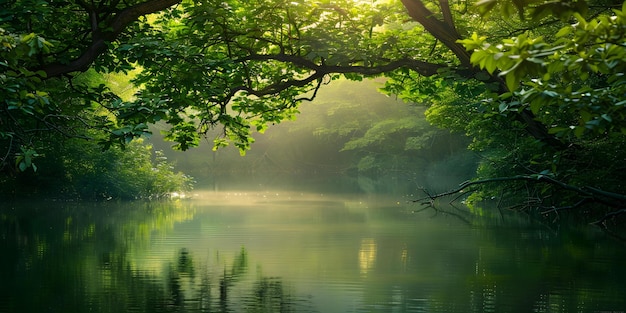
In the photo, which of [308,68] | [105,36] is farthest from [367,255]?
[105,36]

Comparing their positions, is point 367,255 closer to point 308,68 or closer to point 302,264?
point 302,264

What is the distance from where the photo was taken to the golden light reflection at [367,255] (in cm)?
1208

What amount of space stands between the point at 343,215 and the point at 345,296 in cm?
1233

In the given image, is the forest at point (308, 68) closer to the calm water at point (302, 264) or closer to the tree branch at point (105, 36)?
the tree branch at point (105, 36)

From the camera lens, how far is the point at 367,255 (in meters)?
13.5

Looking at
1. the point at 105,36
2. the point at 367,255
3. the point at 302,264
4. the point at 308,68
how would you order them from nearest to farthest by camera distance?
the point at 105,36 < the point at 302,264 < the point at 308,68 < the point at 367,255

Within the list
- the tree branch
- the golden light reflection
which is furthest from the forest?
the golden light reflection

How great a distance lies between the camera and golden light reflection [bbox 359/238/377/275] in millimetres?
12078

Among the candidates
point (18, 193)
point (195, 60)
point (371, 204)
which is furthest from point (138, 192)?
point (195, 60)

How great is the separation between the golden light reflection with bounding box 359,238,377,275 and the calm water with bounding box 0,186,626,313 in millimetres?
33

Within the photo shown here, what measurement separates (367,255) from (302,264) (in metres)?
Answer: 1.56

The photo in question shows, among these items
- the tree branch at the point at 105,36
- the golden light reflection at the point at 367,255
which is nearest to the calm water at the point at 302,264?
the golden light reflection at the point at 367,255

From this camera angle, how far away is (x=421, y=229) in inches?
716

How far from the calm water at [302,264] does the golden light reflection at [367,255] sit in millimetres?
33
